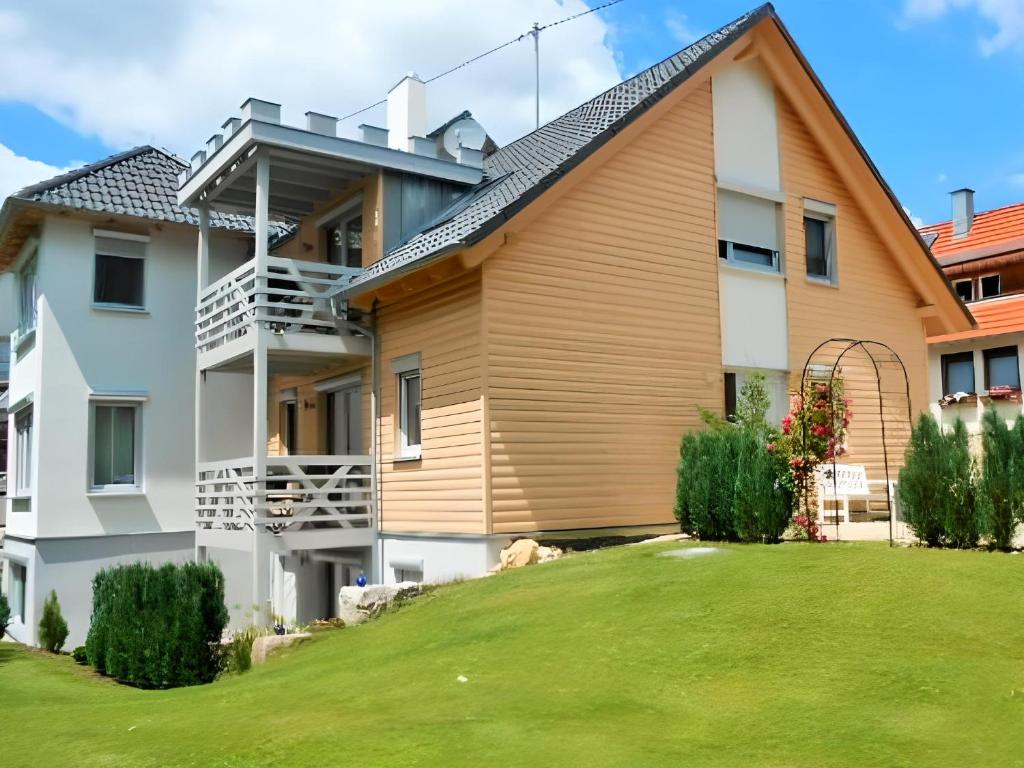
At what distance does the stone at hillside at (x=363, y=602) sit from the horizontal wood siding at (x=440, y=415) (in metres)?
2.08

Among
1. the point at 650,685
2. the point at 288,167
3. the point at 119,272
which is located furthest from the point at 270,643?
the point at 119,272

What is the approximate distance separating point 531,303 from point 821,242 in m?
7.38

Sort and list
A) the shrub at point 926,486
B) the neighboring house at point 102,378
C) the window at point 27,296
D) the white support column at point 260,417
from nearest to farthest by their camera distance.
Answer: the shrub at point 926,486 → the white support column at point 260,417 → the neighboring house at point 102,378 → the window at point 27,296

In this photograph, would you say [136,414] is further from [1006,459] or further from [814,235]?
[1006,459]

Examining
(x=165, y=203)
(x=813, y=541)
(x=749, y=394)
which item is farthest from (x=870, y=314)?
(x=165, y=203)

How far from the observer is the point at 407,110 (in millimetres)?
20203

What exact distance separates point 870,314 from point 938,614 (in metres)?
12.5

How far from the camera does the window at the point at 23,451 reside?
21625 millimetres

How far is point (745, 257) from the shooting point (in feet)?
58.8

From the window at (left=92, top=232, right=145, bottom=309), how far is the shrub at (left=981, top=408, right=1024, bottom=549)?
53.9 feet

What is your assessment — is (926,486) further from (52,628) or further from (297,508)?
(52,628)

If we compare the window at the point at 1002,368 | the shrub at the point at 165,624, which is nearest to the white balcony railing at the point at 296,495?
the shrub at the point at 165,624

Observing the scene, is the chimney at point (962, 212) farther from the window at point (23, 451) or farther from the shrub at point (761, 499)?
the window at point (23, 451)

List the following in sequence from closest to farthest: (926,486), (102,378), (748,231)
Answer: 1. (926,486)
2. (748,231)
3. (102,378)
